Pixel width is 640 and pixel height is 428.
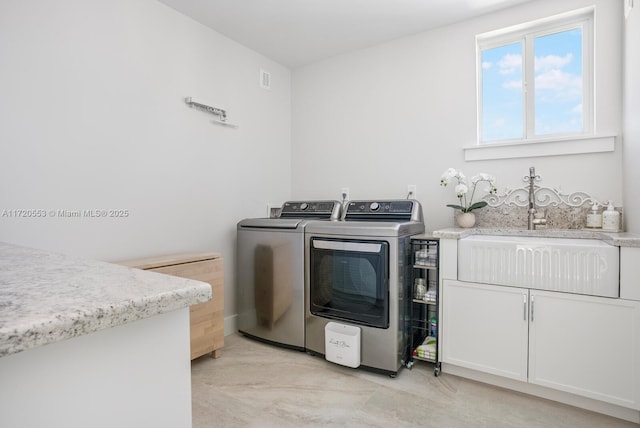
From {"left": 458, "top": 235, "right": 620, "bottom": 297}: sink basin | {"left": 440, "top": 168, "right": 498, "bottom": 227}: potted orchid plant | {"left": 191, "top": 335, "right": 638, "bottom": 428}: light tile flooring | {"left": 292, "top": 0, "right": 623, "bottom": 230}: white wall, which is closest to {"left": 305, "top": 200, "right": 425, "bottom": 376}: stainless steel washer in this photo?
{"left": 191, "top": 335, "right": 638, "bottom": 428}: light tile flooring

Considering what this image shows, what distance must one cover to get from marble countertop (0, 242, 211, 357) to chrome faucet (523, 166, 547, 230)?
7.57 feet

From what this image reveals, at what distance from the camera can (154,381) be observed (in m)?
0.61

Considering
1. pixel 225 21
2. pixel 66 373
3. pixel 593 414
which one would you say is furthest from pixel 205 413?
pixel 225 21

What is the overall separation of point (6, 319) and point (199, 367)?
2105mm

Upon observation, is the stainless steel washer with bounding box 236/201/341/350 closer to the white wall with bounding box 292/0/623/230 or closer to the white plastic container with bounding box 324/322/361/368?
the white plastic container with bounding box 324/322/361/368

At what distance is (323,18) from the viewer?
261 centimetres

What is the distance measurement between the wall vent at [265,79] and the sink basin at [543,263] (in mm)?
2276

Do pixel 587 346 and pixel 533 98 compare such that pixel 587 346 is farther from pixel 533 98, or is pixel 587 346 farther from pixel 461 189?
pixel 533 98

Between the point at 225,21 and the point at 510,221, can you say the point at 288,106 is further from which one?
the point at 510,221

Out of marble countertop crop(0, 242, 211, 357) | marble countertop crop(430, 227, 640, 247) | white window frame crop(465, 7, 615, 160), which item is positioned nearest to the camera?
marble countertop crop(0, 242, 211, 357)

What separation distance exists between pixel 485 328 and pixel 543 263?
495 mm

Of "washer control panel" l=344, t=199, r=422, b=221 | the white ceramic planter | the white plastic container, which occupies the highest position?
"washer control panel" l=344, t=199, r=422, b=221

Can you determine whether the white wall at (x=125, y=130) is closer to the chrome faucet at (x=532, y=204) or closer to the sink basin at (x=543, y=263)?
the sink basin at (x=543, y=263)

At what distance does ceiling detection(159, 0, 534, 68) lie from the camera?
242cm
